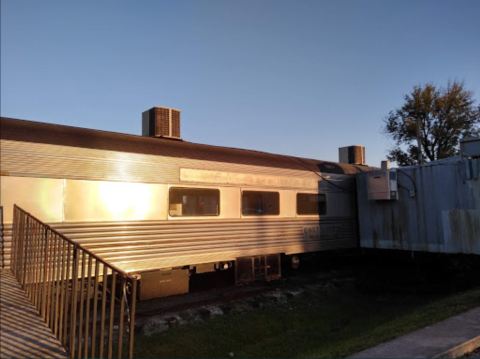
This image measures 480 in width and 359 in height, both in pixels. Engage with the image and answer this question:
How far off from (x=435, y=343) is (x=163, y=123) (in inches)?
272

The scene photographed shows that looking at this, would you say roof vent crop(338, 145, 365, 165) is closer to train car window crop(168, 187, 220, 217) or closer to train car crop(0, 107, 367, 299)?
train car crop(0, 107, 367, 299)

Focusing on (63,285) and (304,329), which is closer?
(63,285)

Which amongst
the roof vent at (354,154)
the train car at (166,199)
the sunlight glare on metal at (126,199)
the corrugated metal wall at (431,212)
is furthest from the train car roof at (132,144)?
the roof vent at (354,154)

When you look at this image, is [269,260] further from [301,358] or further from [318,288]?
[301,358]

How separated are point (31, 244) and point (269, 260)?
5.44 m

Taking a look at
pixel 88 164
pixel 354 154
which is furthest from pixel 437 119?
pixel 88 164

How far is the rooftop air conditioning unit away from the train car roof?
4.96ft

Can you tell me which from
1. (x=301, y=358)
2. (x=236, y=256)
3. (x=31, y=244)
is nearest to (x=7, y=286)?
(x=31, y=244)

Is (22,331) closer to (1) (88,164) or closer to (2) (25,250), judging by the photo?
(2) (25,250)

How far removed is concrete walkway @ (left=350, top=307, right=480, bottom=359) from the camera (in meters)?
4.40

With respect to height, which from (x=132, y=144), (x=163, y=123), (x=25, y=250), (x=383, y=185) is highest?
(x=163, y=123)

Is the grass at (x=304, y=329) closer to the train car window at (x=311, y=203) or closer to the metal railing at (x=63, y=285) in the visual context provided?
the metal railing at (x=63, y=285)

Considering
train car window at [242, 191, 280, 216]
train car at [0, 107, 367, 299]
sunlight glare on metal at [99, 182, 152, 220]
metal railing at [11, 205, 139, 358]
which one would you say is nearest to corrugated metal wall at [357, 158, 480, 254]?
train car at [0, 107, 367, 299]

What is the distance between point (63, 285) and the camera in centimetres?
444
